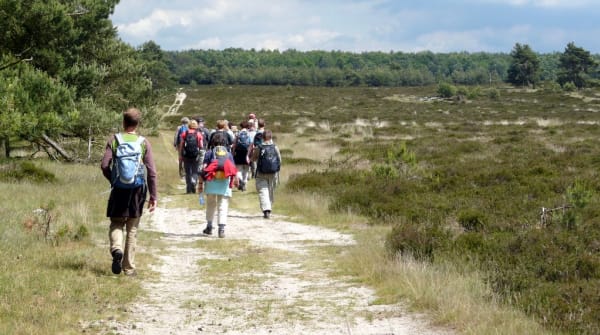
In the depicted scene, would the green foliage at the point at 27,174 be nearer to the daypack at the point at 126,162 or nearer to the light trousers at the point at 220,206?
the light trousers at the point at 220,206

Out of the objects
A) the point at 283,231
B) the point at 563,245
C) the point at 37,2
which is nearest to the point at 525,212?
the point at 563,245

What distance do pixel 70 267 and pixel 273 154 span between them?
590cm

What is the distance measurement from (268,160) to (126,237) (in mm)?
5521

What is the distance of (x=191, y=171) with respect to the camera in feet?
53.2

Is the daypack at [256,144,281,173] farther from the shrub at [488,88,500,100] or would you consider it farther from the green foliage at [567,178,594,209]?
the shrub at [488,88,500,100]

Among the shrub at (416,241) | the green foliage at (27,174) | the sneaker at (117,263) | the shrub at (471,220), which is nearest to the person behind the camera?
the sneaker at (117,263)

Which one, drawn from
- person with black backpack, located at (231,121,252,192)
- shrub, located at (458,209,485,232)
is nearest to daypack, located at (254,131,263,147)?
person with black backpack, located at (231,121,252,192)

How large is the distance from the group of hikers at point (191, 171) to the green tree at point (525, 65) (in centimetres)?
7648

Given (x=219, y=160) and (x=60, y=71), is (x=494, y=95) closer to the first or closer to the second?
(x=60, y=71)

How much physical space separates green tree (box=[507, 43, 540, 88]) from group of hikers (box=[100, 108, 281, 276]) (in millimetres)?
76483

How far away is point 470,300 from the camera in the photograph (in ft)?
20.2

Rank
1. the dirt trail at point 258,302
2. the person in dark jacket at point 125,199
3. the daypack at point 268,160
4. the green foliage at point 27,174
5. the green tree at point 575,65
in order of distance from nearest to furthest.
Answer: the dirt trail at point 258,302 → the person in dark jacket at point 125,199 → the daypack at point 268,160 → the green foliage at point 27,174 → the green tree at point 575,65

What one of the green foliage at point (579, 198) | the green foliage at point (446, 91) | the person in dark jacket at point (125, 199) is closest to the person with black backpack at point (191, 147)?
the green foliage at point (579, 198)

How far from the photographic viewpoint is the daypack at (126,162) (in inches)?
282
